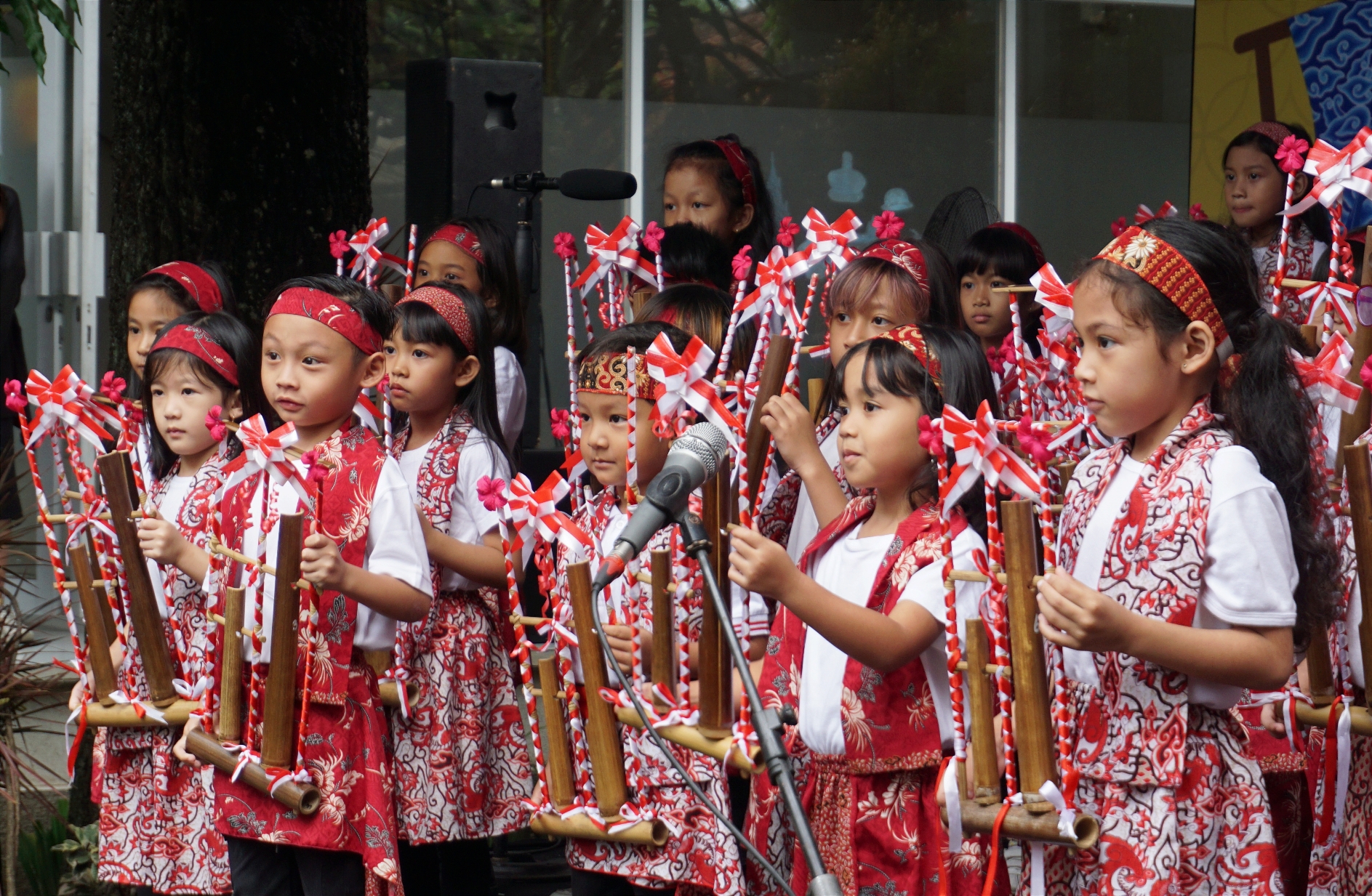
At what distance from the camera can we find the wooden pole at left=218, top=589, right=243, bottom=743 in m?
2.66

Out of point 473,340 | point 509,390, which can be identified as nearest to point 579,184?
point 509,390

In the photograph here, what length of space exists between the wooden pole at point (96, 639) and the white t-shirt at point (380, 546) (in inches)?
15.5

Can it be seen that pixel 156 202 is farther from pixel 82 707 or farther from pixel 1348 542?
pixel 1348 542

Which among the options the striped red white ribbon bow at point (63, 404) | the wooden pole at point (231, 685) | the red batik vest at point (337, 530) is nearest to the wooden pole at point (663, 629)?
the red batik vest at point (337, 530)

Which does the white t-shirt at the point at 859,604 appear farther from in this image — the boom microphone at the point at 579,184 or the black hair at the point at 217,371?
the boom microphone at the point at 579,184

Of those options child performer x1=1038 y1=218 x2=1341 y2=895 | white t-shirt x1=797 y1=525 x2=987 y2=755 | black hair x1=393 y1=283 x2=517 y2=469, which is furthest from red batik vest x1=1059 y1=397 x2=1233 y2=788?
black hair x1=393 y1=283 x2=517 y2=469

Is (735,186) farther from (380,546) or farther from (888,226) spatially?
(380,546)

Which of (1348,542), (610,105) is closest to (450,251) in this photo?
(1348,542)

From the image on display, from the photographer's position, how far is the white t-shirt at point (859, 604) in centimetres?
225

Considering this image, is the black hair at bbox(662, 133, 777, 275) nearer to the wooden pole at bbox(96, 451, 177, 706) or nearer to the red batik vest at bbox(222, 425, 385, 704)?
the red batik vest at bbox(222, 425, 385, 704)

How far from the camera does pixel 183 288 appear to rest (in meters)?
3.64

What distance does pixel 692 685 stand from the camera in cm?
262

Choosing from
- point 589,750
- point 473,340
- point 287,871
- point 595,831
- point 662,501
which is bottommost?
point 287,871

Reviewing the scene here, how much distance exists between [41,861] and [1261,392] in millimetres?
3408
